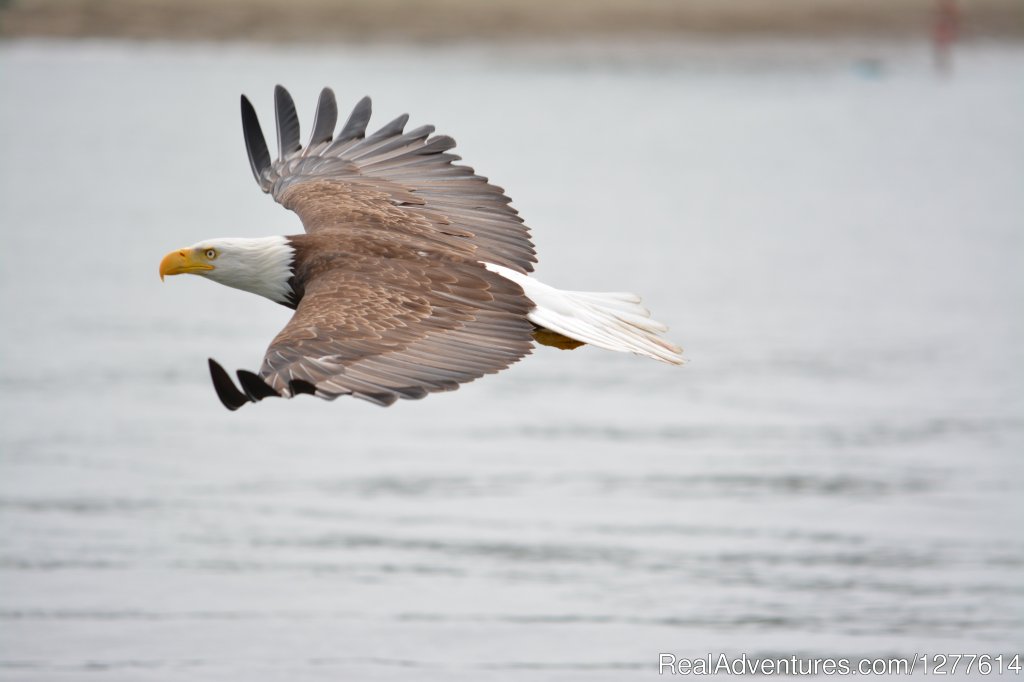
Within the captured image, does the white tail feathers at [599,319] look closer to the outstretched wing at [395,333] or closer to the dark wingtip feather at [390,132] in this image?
the outstretched wing at [395,333]

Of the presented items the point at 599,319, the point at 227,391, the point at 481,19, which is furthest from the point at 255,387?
the point at 481,19

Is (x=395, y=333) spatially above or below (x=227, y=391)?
above

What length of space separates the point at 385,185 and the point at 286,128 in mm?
750

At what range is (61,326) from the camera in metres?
15.9

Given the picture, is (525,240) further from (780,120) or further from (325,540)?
(780,120)

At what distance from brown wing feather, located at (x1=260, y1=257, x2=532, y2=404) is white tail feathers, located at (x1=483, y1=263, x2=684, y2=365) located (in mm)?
128

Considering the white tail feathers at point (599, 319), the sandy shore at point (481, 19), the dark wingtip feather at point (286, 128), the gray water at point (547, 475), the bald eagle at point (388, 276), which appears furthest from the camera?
the sandy shore at point (481, 19)

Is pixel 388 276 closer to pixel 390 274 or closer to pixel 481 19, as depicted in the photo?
pixel 390 274

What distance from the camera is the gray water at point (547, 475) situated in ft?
29.5

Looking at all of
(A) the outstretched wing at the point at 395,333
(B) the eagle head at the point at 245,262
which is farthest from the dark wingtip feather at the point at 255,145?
(A) the outstretched wing at the point at 395,333

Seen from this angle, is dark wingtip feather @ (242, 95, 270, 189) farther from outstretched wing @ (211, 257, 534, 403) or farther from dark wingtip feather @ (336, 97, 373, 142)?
outstretched wing @ (211, 257, 534, 403)

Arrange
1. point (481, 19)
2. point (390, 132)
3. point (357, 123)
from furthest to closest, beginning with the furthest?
point (481, 19), point (357, 123), point (390, 132)

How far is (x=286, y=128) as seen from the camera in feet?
27.0

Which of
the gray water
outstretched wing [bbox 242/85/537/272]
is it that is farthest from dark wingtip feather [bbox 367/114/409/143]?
the gray water
